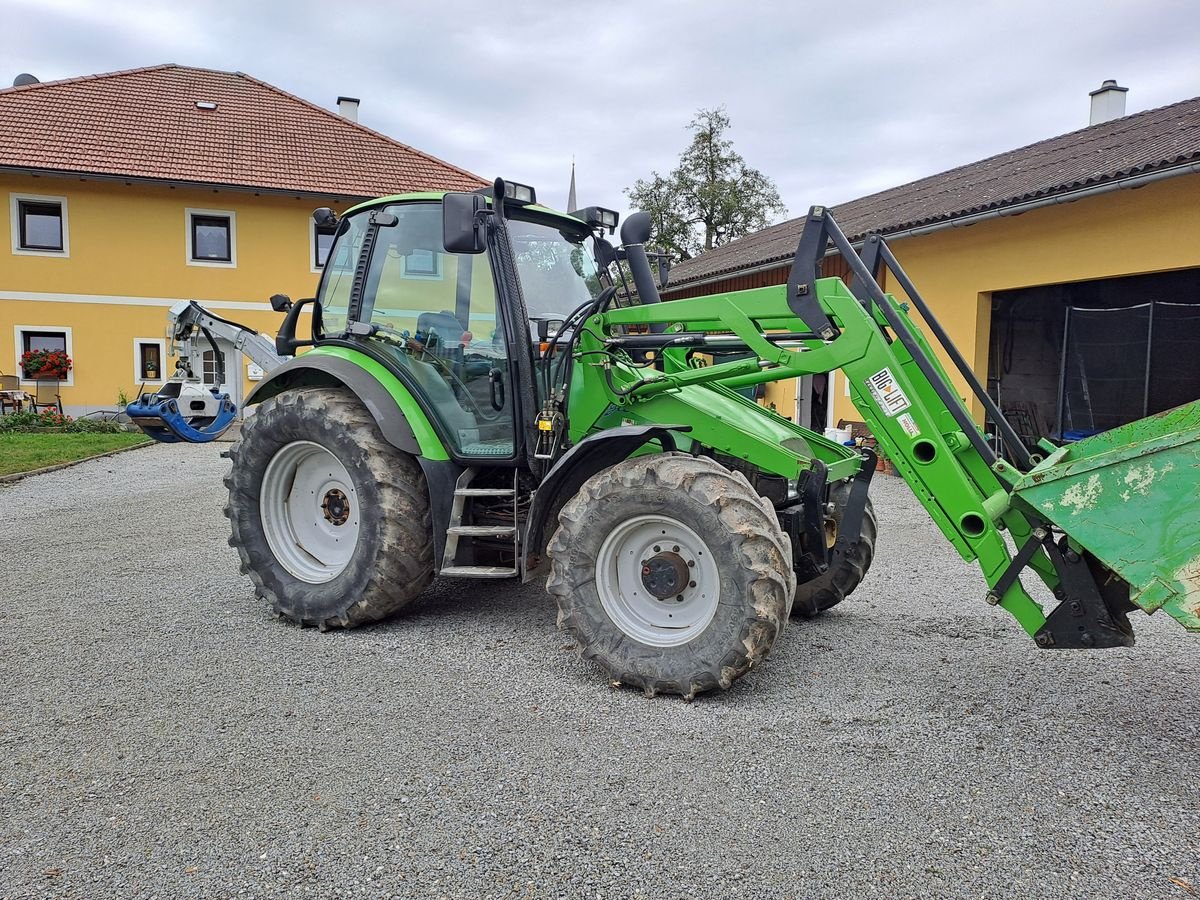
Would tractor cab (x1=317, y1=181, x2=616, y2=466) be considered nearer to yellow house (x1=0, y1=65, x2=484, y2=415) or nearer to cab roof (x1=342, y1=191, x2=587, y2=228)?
cab roof (x1=342, y1=191, x2=587, y2=228)

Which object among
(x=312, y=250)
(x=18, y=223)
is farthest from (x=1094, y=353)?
(x=18, y=223)

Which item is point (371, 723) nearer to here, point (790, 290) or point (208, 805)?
point (208, 805)

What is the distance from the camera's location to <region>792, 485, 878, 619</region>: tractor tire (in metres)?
4.66

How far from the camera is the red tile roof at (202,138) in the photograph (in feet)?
60.2

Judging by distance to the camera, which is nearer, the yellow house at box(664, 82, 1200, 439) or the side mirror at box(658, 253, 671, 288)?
the side mirror at box(658, 253, 671, 288)

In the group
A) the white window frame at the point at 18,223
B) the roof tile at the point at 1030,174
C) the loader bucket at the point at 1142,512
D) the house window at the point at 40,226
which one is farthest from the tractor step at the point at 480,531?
the house window at the point at 40,226

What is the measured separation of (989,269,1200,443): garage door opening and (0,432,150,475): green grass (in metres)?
13.1

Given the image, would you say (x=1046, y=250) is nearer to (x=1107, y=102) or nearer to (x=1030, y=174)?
(x=1030, y=174)

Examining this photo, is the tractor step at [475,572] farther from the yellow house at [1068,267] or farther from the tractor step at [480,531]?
the yellow house at [1068,267]

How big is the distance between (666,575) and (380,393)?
1885mm

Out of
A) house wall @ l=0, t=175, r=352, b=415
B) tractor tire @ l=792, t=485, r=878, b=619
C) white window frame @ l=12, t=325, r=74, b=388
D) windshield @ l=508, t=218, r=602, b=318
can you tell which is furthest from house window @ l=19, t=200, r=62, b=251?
tractor tire @ l=792, t=485, r=878, b=619

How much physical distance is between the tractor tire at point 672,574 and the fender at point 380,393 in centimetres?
105

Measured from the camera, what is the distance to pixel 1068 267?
1001cm

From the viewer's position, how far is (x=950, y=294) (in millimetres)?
11656
